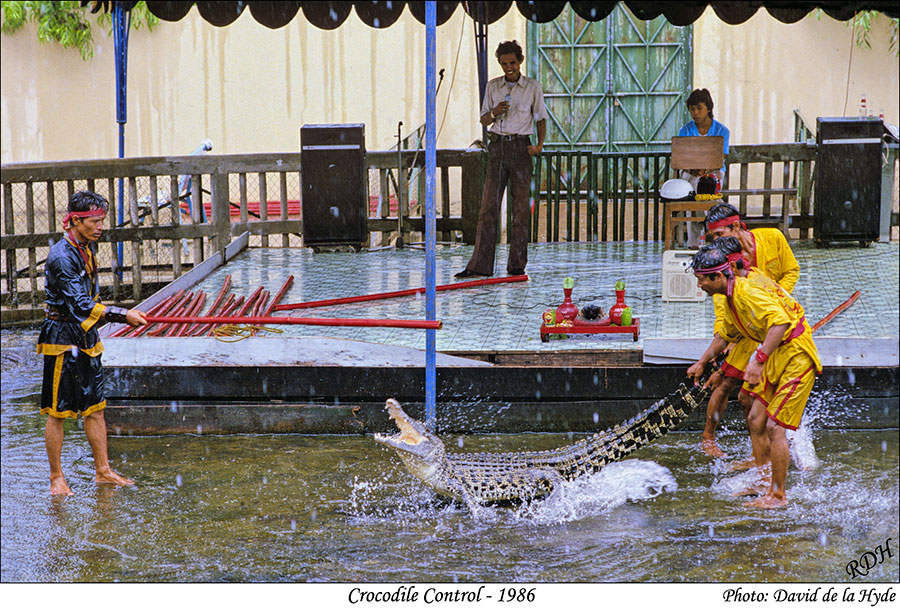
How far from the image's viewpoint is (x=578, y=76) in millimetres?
15922

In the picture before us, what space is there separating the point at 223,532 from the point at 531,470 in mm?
1812

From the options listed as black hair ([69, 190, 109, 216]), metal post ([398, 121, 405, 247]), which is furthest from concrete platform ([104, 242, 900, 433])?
metal post ([398, 121, 405, 247])

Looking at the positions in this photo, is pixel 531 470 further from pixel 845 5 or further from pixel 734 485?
pixel 845 5

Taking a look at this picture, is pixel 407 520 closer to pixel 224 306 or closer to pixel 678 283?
pixel 224 306

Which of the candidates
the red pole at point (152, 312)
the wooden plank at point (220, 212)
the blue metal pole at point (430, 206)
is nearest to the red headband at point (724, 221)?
the blue metal pole at point (430, 206)

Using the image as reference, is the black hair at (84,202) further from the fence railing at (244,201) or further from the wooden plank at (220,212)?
the wooden plank at (220,212)

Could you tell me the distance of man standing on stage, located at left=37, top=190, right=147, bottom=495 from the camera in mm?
6203

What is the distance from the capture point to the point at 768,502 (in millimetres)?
5945

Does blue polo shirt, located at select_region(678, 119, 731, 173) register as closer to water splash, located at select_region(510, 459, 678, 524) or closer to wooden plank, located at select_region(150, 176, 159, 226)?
water splash, located at select_region(510, 459, 678, 524)

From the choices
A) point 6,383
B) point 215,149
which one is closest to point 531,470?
point 6,383

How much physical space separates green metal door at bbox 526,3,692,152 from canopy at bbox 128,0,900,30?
5012 millimetres

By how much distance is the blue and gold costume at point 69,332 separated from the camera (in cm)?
621

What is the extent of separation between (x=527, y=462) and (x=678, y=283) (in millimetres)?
3544

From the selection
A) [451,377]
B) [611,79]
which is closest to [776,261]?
[451,377]
